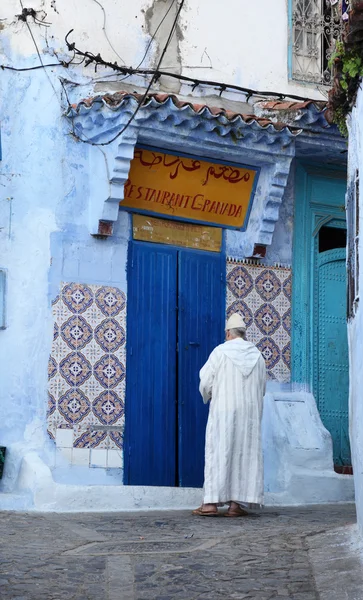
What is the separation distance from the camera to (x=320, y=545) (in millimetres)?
7754

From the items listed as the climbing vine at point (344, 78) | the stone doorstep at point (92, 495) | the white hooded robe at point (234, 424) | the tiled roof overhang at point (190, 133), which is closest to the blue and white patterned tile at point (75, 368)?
the stone doorstep at point (92, 495)

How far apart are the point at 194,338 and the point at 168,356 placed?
0.35m

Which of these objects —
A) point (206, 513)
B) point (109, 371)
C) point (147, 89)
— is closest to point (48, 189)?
point (147, 89)

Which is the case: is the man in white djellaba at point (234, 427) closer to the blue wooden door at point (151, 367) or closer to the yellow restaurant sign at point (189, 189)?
the blue wooden door at point (151, 367)

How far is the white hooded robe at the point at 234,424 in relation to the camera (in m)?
→ 10.0

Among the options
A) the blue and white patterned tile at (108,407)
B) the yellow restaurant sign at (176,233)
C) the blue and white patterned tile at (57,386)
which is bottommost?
the blue and white patterned tile at (108,407)

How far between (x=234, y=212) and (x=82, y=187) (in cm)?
165

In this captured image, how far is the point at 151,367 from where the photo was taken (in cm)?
1187

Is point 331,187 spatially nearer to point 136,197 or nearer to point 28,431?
point 136,197

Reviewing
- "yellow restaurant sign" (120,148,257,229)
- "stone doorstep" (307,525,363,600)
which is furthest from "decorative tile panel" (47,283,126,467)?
"stone doorstep" (307,525,363,600)

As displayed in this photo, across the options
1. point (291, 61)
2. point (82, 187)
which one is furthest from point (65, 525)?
point (291, 61)

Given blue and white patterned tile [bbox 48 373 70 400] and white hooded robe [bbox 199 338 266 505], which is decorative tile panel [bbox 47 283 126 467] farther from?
white hooded robe [bbox 199 338 266 505]

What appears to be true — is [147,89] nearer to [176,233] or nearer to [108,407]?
[176,233]

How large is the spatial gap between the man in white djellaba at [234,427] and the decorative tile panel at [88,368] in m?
1.42
